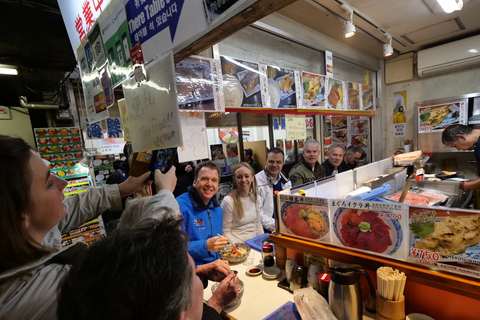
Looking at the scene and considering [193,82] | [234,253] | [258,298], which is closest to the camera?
[258,298]

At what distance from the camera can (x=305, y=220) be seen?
141cm

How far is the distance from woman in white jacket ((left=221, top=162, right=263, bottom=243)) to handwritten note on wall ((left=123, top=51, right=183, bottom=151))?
138 centimetres

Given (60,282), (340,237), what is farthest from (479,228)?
(60,282)

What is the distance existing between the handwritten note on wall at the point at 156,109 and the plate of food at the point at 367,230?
39.1 inches

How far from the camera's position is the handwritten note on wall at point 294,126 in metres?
3.46

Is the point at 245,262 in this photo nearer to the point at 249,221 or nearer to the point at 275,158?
the point at 249,221

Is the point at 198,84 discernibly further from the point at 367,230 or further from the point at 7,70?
the point at 7,70

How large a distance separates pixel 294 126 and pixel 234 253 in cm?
237

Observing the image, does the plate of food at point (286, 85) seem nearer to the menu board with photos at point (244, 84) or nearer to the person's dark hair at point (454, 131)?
the menu board with photos at point (244, 84)

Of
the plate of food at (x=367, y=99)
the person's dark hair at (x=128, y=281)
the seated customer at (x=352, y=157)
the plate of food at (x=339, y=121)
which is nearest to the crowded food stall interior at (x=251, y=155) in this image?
the person's dark hair at (x=128, y=281)

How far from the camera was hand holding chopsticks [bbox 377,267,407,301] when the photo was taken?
984mm

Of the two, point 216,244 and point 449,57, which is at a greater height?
point 449,57

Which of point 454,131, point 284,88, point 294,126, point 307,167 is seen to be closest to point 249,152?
point 294,126

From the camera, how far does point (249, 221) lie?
2.56 m
